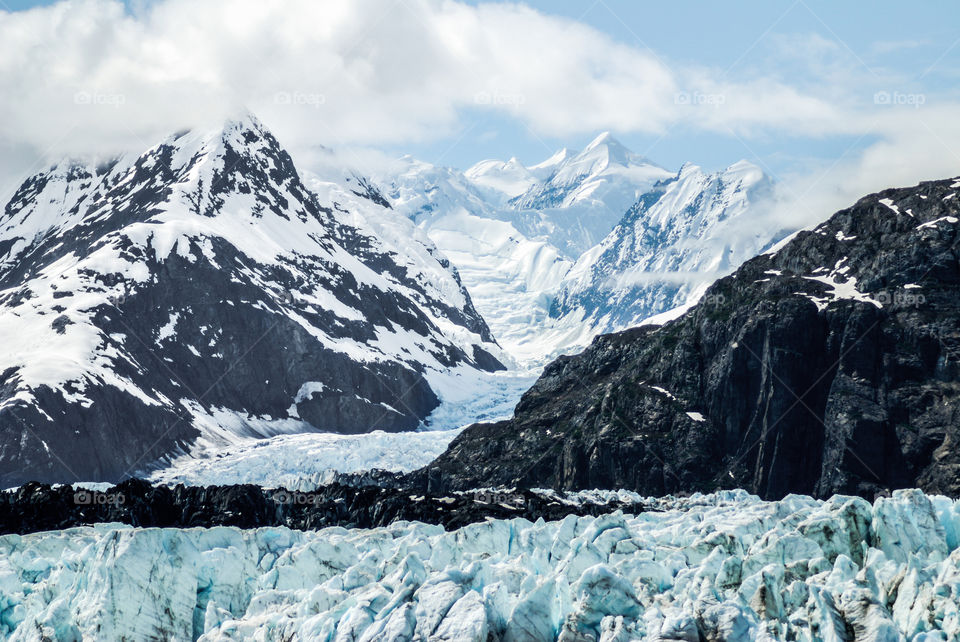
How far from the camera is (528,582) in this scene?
7188 centimetres

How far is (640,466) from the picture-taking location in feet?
628

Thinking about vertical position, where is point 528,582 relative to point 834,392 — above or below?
below

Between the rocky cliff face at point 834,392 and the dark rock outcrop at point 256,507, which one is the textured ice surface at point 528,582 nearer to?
the dark rock outcrop at point 256,507

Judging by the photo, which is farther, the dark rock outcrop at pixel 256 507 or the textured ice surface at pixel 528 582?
the dark rock outcrop at pixel 256 507

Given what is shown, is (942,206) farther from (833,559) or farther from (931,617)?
(931,617)

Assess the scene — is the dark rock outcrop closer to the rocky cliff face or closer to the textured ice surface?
the rocky cliff face

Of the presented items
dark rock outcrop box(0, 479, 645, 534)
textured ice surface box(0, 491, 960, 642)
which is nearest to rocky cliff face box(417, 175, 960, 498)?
dark rock outcrop box(0, 479, 645, 534)

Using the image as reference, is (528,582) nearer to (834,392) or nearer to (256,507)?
(256,507)

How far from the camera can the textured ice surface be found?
213 feet

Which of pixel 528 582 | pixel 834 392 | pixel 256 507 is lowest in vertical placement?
pixel 528 582

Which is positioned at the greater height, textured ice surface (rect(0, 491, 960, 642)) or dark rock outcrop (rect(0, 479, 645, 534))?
dark rock outcrop (rect(0, 479, 645, 534))

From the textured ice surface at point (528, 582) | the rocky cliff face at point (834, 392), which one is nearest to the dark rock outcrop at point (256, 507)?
the rocky cliff face at point (834, 392)

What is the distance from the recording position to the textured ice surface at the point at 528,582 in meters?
65.0

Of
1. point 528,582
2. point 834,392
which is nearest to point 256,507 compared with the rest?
point 834,392
